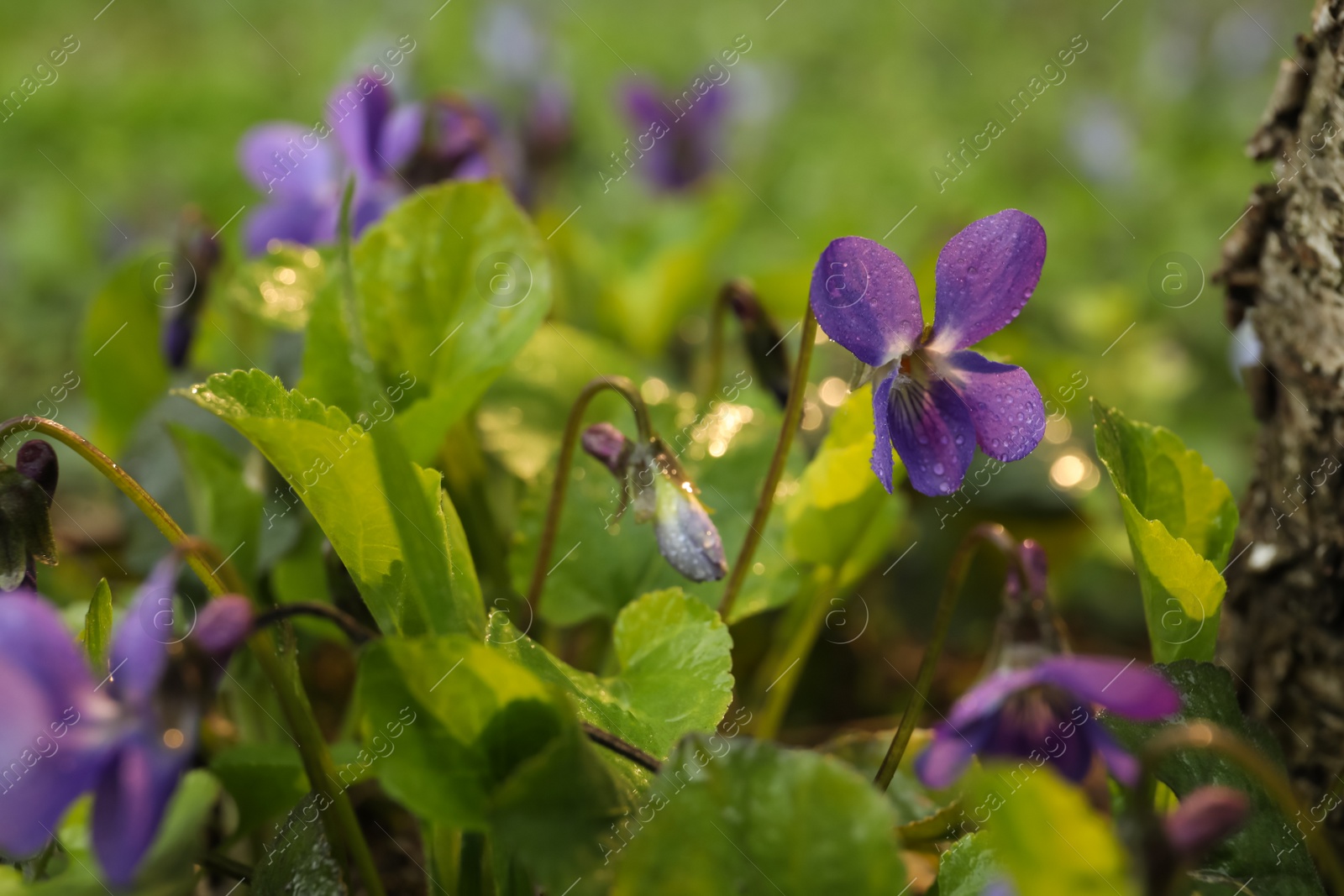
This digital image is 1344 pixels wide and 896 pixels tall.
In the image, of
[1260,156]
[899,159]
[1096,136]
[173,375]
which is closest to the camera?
[1260,156]

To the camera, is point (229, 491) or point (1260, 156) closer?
point (1260, 156)

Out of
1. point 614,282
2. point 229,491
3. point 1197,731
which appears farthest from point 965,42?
point 1197,731

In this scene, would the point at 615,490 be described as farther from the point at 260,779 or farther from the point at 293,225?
Result: the point at 293,225

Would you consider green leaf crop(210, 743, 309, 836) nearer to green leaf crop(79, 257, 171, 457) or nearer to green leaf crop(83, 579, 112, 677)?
green leaf crop(83, 579, 112, 677)

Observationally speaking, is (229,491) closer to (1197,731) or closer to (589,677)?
(589,677)

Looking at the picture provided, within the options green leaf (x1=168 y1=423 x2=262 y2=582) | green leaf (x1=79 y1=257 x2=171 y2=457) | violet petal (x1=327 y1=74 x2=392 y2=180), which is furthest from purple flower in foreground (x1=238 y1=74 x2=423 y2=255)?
green leaf (x1=168 y1=423 x2=262 y2=582)

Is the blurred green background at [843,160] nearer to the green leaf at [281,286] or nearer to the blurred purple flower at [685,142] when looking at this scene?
the blurred purple flower at [685,142]

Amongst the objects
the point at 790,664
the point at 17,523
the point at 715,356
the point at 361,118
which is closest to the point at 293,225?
the point at 361,118
